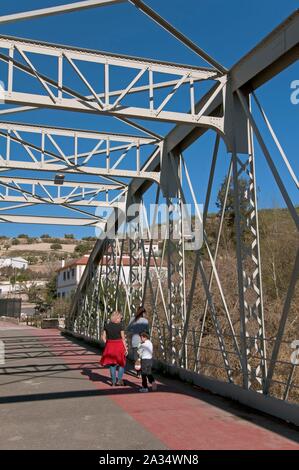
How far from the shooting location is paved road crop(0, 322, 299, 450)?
5.86m

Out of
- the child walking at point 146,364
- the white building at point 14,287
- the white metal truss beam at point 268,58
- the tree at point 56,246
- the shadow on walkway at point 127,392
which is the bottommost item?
the shadow on walkway at point 127,392

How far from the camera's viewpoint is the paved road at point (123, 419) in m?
5.86

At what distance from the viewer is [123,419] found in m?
7.12

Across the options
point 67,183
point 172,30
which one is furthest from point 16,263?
point 172,30

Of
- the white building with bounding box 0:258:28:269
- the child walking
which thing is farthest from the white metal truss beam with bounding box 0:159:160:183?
the white building with bounding box 0:258:28:269

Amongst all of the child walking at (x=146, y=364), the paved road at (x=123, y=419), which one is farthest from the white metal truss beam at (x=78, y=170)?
the paved road at (x=123, y=419)

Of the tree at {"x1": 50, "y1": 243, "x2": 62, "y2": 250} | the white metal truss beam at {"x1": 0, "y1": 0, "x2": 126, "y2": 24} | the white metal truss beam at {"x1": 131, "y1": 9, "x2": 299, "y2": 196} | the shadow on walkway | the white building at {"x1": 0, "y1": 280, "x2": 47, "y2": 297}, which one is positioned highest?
the tree at {"x1": 50, "y1": 243, "x2": 62, "y2": 250}

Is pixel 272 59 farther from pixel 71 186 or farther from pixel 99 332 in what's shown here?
pixel 99 332

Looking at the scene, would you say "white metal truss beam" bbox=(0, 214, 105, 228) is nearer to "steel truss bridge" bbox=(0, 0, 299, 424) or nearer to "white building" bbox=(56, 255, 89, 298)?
"steel truss bridge" bbox=(0, 0, 299, 424)

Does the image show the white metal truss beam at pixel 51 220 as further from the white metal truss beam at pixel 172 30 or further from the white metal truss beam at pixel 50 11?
the white metal truss beam at pixel 50 11

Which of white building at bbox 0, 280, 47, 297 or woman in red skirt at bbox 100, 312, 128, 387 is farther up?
white building at bbox 0, 280, 47, 297

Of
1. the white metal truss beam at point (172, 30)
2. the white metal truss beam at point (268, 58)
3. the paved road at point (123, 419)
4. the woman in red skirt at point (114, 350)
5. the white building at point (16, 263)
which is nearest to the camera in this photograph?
the paved road at point (123, 419)

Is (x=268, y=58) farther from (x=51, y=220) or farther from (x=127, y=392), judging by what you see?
(x=51, y=220)
